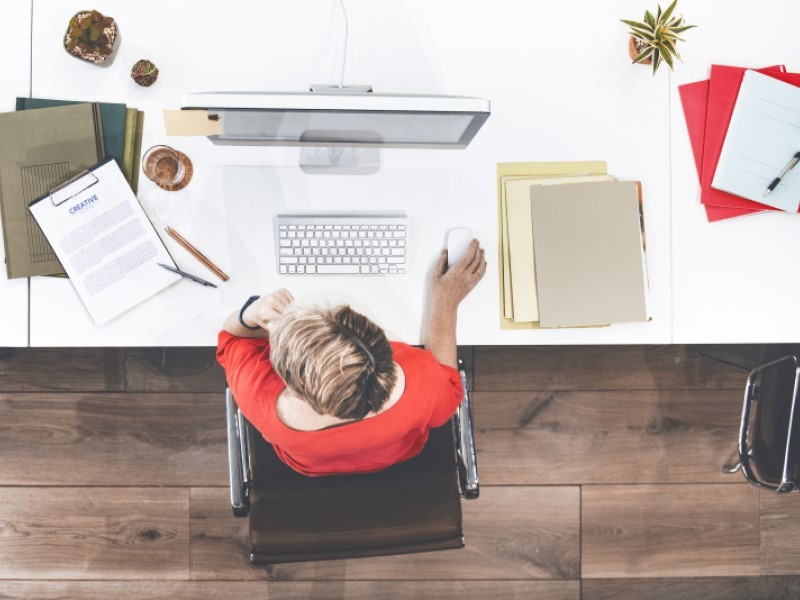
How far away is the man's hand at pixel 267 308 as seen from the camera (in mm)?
1180

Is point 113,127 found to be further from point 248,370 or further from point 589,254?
point 589,254

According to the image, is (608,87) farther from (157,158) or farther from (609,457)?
(609,457)

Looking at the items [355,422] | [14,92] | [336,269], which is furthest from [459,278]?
[14,92]

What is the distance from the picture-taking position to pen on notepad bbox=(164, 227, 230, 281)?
4.15ft

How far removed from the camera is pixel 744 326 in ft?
4.32

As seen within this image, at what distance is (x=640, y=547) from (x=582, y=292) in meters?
1.14

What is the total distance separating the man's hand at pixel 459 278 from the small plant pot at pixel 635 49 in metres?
0.53

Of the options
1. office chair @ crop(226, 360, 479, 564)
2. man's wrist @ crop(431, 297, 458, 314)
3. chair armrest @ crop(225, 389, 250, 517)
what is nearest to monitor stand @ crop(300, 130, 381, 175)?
man's wrist @ crop(431, 297, 458, 314)

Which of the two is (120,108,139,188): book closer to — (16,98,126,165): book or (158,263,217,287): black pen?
(16,98,126,165): book

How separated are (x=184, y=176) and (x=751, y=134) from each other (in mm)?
1234

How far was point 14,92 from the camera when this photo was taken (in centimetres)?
125

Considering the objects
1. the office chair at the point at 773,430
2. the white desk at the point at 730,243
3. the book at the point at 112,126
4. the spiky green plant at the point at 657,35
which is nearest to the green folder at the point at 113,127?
the book at the point at 112,126

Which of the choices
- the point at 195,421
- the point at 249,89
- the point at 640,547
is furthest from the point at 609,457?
the point at 249,89

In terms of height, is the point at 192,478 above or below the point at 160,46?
below
